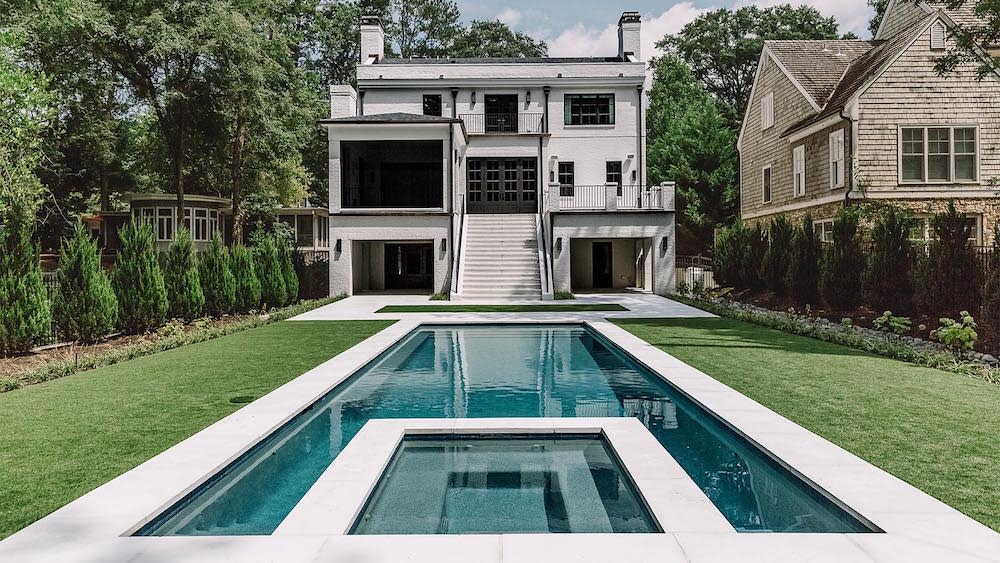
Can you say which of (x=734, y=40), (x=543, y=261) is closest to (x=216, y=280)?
(x=543, y=261)

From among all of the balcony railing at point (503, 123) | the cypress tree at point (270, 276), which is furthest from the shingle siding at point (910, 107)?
the cypress tree at point (270, 276)

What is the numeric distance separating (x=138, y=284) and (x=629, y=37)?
2348 centimetres

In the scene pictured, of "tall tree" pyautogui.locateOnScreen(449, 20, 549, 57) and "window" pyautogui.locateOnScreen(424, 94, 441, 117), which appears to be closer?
"window" pyautogui.locateOnScreen(424, 94, 441, 117)

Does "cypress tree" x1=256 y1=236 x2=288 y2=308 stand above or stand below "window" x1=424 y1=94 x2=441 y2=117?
below

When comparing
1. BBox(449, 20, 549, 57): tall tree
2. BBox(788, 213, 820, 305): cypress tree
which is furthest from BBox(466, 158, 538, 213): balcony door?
BBox(449, 20, 549, 57): tall tree

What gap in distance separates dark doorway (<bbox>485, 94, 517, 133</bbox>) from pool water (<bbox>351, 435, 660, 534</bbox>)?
23345mm

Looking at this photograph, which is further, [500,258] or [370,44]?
[370,44]

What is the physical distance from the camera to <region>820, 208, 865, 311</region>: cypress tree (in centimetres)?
1464

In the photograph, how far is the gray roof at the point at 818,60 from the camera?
74.9ft

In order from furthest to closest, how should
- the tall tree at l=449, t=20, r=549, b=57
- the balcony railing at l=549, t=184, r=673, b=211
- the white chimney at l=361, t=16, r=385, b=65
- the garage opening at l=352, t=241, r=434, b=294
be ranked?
the tall tree at l=449, t=20, r=549, b=57 → the white chimney at l=361, t=16, r=385, b=65 → the garage opening at l=352, t=241, r=434, b=294 → the balcony railing at l=549, t=184, r=673, b=211

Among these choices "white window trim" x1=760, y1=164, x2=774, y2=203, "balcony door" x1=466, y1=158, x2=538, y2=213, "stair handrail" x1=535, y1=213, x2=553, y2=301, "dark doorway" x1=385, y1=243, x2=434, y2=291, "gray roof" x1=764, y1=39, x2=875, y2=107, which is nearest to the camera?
"stair handrail" x1=535, y1=213, x2=553, y2=301

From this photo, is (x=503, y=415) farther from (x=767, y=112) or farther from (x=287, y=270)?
(x=767, y=112)

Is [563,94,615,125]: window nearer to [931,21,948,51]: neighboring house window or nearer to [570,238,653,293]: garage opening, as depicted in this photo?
[570,238,653,293]: garage opening

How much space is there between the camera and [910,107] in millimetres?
19469
